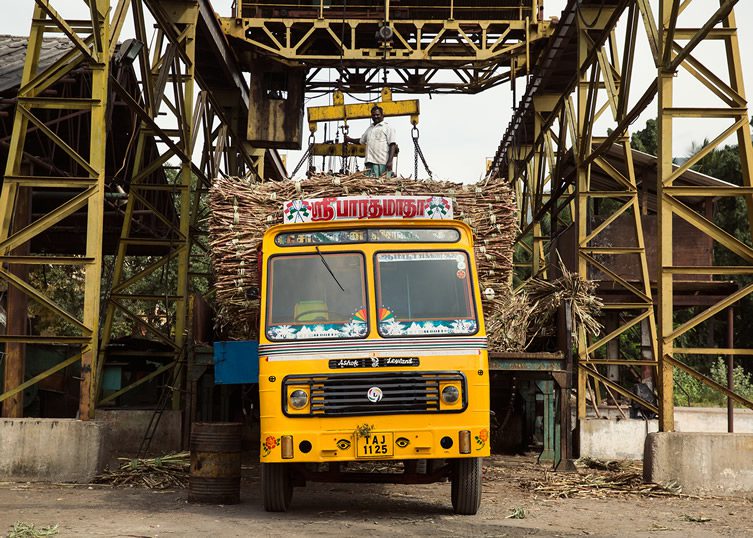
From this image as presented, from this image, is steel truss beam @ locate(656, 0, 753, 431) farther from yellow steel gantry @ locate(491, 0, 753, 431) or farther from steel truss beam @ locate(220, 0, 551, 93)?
steel truss beam @ locate(220, 0, 551, 93)

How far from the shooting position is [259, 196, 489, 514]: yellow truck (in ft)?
31.5

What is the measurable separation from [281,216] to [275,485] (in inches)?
143

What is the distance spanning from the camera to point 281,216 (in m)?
12.4

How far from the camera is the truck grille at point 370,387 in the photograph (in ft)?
31.6

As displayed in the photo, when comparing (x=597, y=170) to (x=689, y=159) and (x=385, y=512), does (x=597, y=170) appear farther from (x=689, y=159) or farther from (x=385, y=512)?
(x=385, y=512)

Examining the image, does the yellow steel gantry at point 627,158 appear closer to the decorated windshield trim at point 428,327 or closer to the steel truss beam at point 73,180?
the decorated windshield trim at point 428,327

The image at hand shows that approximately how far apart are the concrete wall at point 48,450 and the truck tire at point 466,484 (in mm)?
4906

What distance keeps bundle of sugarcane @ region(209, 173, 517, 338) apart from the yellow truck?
6.18ft

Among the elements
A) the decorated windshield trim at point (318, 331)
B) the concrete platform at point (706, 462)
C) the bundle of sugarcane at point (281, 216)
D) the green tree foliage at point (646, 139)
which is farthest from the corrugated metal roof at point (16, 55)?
the green tree foliage at point (646, 139)

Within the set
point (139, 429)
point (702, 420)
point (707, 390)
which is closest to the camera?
point (139, 429)

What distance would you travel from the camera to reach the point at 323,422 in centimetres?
962

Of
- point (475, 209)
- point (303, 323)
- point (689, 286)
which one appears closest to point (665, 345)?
point (475, 209)

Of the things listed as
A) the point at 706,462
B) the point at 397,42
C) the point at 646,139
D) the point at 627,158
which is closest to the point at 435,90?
the point at 397,42

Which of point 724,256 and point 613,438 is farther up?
point 724,256
